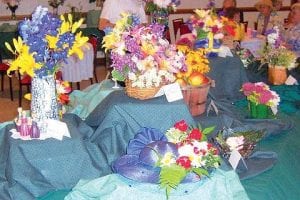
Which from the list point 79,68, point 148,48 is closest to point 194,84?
point 148,48

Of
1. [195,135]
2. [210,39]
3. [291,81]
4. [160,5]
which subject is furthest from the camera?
[160,5]

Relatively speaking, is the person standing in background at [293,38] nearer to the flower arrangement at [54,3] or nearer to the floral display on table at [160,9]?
the floral display on table at [160,9]

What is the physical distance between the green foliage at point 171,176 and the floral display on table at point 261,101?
1.26 m

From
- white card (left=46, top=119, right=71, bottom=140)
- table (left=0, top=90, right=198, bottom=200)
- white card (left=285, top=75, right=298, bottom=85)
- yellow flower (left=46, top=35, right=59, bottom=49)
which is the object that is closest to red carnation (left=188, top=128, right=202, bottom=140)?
table (left=0, top=90, right=198, bottom=200)

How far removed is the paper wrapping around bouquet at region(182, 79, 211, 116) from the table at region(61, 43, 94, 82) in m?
2.73

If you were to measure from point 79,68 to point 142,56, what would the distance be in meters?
3.14

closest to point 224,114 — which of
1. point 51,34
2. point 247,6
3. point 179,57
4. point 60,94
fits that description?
point 179,57

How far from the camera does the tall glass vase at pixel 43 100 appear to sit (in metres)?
1.97

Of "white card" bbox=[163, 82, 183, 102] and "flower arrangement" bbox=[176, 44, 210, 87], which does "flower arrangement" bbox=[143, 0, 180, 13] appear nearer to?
"flower arrangement" bbox=[176, 44, 210, 87]

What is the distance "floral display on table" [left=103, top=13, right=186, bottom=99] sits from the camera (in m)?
2.05

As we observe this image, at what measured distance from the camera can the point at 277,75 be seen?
356 centimetres

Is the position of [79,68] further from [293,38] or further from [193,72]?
[193,72]

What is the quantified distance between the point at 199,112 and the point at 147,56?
60 cm

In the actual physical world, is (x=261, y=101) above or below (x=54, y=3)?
→ below
